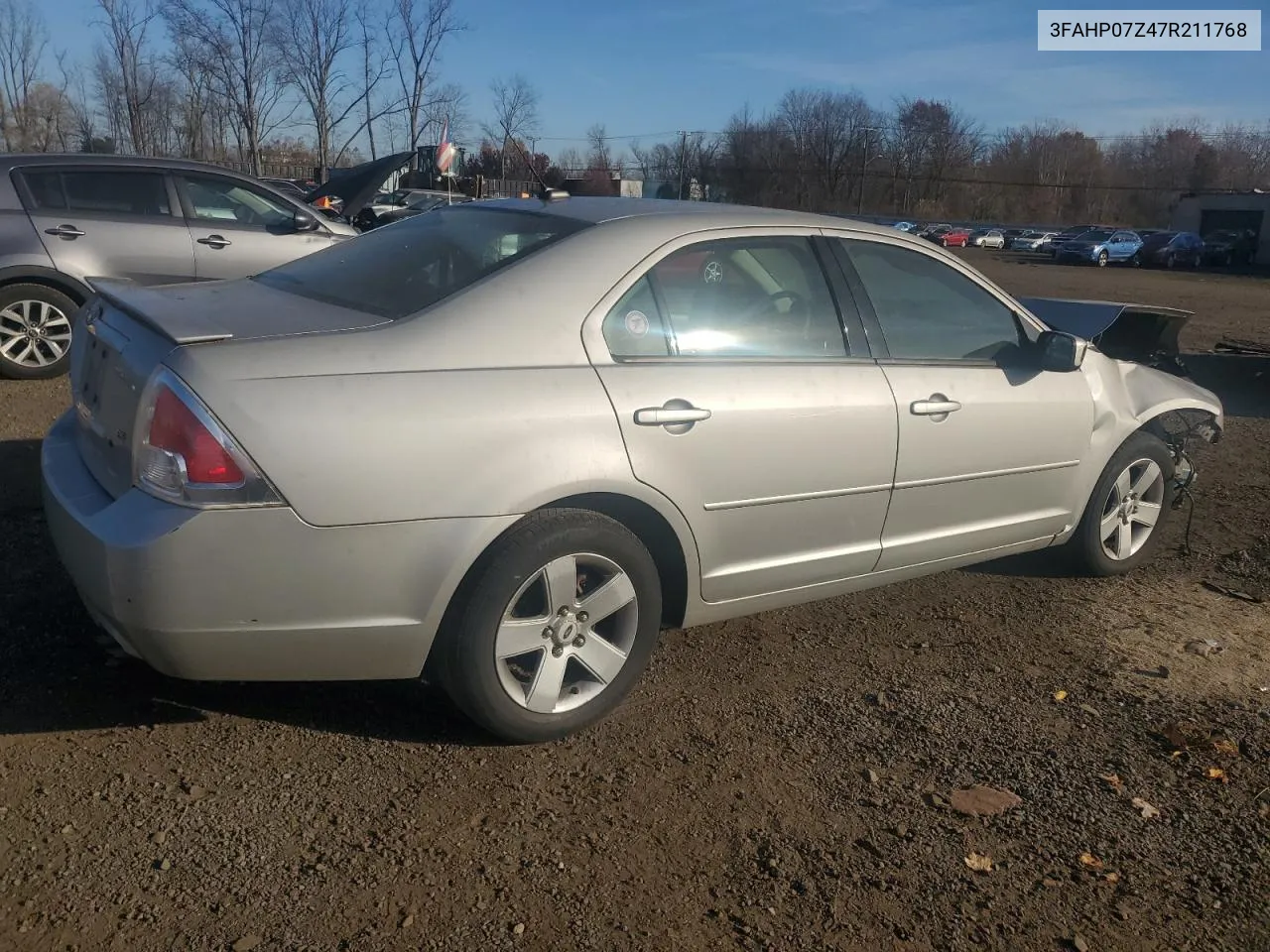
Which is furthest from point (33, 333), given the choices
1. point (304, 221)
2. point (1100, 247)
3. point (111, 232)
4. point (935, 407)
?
point (1100, 247)

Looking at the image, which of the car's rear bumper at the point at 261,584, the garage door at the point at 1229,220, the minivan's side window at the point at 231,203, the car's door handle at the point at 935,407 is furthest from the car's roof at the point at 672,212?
the garage door at the point at 1229,220

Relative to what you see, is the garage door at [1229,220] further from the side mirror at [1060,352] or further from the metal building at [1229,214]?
the side mirror at [1060,352]

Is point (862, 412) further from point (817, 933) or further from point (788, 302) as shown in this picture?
point (817, 933)

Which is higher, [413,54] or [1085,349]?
[413,54]

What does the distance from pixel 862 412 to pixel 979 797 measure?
1.31 meters

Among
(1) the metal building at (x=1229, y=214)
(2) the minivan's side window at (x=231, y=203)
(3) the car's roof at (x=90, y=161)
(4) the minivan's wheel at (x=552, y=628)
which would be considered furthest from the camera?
(1) the metal building at (x=1229, y=214)

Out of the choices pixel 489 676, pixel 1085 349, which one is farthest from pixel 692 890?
pixel 1085 349

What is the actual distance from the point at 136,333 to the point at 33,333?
5.22m

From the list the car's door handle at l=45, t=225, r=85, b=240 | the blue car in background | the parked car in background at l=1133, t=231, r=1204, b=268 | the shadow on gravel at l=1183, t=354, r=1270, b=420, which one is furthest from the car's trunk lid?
the parked car in background at l=1133, t=231, r=1204, b=268

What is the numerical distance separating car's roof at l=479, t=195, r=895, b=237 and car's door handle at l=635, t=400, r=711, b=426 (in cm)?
70

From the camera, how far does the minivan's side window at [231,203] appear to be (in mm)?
8117

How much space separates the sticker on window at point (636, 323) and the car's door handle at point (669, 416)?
0.26 meters

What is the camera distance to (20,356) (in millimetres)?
7305

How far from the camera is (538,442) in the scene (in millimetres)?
2938
